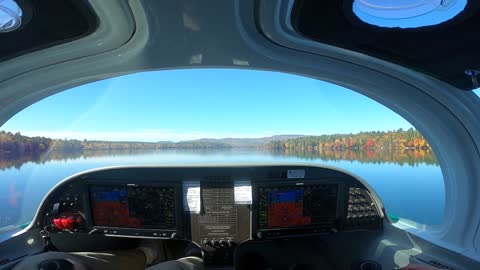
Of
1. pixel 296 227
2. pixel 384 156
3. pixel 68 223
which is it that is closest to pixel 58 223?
pixel 68 223

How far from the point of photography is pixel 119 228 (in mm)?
2426

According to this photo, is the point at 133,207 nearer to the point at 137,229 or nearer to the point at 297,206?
the point at 137,229

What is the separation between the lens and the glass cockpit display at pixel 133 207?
2.37 meters

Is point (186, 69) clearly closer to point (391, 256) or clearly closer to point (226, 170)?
point (226, 170)

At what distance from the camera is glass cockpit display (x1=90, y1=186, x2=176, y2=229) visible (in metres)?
2.37

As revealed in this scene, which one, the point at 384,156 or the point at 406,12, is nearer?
the point at 406,12

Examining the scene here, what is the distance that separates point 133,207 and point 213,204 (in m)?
0.62

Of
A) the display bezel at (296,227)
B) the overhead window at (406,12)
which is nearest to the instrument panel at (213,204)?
the display bezel at (296,227)

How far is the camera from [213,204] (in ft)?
7.73

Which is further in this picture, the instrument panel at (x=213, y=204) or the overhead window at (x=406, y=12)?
the instrument panel at (x=213, y=204)

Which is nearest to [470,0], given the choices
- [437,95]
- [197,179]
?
[437,95]

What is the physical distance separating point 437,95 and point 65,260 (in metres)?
2.32

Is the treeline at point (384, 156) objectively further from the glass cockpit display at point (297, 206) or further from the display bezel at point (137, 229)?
the display bezel at point (137, 229)

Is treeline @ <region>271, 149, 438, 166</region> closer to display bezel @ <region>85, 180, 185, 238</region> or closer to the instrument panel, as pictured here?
the instrument panel
